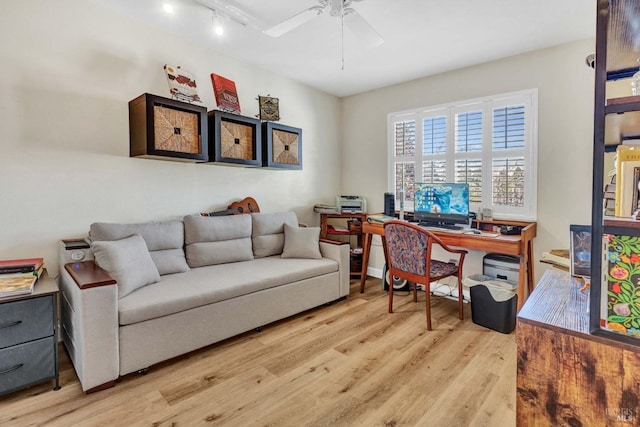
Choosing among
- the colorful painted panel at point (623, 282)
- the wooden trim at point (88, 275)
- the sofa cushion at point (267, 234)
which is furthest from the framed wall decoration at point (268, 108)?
the colorful painted panel at point (623, 282)

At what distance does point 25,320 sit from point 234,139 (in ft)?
6.66

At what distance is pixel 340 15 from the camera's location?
7.59 feet

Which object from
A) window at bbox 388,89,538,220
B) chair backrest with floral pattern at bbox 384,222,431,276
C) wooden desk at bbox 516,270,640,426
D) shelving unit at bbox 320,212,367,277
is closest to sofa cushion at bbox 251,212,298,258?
shelving unit at bbox 320,212,367,277

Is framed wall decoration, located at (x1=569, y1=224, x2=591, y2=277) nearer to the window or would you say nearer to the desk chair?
the desk chair

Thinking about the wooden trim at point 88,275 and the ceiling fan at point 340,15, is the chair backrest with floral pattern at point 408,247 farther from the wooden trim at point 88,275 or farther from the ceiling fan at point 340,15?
the wooden trim at point 88,275

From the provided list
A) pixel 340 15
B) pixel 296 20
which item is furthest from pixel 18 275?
pixel 340 15

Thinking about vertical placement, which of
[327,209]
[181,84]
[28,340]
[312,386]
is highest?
[181,84]

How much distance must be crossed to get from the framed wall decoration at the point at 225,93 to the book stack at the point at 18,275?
190cm

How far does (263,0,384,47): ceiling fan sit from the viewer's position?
2189 millimetres

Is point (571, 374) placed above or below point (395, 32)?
below

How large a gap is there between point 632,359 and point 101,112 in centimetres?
334

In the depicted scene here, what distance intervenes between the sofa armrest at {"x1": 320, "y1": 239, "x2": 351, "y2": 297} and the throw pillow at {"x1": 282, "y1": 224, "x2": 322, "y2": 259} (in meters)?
0.11

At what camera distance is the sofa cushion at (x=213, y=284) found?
2051mm

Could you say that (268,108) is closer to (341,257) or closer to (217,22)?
(217,22)
